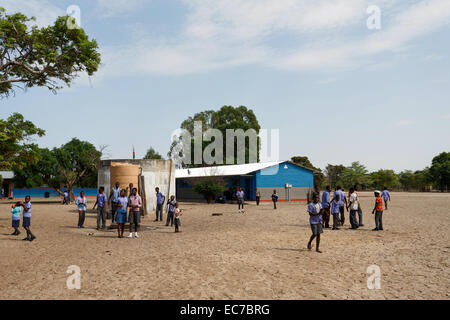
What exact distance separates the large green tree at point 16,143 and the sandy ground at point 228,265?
505cm

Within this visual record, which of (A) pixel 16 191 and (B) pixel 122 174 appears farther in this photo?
(A) pixel 16 191

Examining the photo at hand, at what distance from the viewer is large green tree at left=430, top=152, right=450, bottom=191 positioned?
7369 centimetres

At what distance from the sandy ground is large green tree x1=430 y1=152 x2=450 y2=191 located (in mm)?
72554

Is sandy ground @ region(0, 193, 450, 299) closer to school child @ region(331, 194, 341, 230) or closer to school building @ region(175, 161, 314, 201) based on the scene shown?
school child @ region(331, 194, 341, 230)

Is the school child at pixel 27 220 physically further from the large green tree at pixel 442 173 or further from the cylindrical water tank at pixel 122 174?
the large green tree at pixel 442 173

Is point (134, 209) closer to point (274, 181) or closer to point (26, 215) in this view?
point (26, 215)

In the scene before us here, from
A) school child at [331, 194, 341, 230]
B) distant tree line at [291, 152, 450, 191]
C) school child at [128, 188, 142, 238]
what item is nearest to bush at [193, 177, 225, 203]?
school child at [331, 194, 341, 230]

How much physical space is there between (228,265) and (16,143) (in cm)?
1422

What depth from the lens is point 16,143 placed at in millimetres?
17000

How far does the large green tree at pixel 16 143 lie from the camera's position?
15797 millimetres

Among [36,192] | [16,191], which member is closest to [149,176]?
[16,191]

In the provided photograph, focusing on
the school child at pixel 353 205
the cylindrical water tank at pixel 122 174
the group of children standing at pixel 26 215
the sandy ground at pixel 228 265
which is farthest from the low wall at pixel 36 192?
the school child at pixel 353 205
